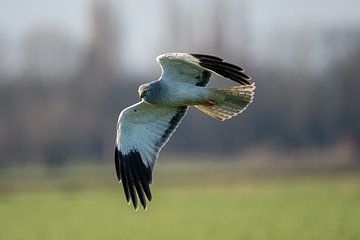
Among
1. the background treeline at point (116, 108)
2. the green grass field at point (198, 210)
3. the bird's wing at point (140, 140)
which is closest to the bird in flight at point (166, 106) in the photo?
the bird's wing at point (140, 140)

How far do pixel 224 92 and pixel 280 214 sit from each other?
1120cm

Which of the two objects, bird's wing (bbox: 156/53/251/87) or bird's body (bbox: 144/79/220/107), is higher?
bird's wing (bbox: 156/53/251/87)

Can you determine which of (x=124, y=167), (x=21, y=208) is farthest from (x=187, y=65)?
(x=21, y=208)

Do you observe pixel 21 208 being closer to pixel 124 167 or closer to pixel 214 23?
pixel 124 167

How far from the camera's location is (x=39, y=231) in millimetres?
21219

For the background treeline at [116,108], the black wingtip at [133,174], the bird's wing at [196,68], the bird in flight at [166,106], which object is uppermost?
the bird's wing at [196,68]

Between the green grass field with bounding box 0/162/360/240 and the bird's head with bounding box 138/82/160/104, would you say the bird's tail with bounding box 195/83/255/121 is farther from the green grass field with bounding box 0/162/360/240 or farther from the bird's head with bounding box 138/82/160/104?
the green grass field with bounding box 0/162/360/240

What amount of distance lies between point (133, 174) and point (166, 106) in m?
1.06

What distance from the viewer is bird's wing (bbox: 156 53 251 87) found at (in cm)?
1125

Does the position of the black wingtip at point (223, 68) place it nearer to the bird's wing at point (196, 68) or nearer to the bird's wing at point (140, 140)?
the bird's wing at point (196, 68)

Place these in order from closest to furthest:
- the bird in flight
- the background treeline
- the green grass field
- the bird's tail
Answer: the bird in flight → the bird's tail → the green grass field → the background treeline

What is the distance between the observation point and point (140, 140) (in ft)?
41.3

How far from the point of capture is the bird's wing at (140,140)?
12250 millimetres

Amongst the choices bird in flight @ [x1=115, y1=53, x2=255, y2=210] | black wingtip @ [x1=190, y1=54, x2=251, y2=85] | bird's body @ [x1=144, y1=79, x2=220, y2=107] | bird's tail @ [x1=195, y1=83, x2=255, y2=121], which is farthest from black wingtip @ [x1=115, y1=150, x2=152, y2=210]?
black wingtip @ [x1=190, y1=54, x2=251, y2=85]
